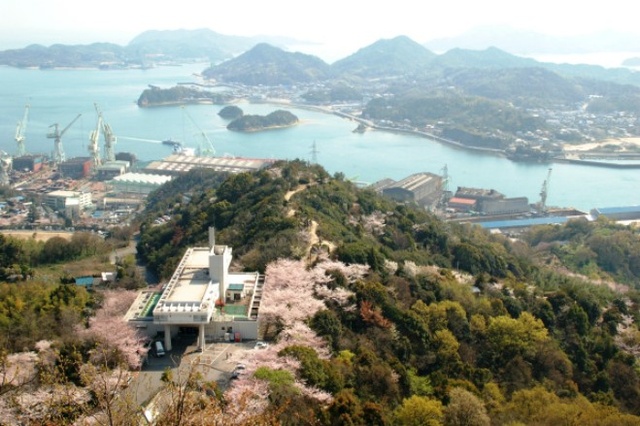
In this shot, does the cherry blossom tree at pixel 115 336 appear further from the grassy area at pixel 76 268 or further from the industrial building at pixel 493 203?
the industrial building at pixel 493 203

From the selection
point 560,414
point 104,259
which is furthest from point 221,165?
point 560,414

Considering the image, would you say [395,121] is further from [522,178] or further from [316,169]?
[316,169]

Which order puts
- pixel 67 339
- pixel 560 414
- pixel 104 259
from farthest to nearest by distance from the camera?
pixel 104 259
pixel 67 339
pixel 560 414

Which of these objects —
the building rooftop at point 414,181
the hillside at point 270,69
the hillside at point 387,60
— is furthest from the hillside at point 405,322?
the hillside at point 387,60

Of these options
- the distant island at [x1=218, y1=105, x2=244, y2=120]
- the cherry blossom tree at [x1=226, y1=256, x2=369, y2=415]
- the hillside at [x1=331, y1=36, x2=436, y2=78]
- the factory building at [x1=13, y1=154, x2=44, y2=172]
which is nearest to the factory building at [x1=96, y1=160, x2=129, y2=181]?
the factory building at [x1=13, y1=154, x2=44, y2=172]

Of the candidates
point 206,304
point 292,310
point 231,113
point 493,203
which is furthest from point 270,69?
point 206,304

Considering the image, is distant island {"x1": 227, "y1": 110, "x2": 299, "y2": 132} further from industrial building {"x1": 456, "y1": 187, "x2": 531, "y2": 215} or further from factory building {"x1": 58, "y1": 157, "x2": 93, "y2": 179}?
industrial building {"x1": 456, "y1": 187, "x2": 531, "y2": 215}

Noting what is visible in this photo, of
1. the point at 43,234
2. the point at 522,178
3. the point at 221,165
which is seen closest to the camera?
the point at 43,234
